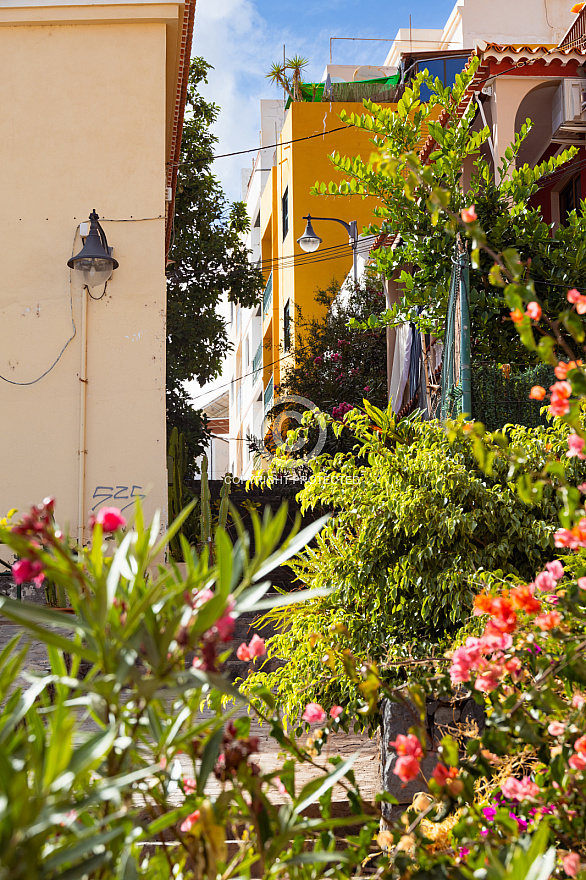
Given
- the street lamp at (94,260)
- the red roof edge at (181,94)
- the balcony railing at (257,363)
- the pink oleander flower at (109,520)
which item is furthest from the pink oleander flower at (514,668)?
the balcony railing at (257,363)

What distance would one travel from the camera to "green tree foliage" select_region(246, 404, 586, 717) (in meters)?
4.49

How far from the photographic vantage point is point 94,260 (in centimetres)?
956

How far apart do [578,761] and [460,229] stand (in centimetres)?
629

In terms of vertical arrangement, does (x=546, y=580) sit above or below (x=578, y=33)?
below

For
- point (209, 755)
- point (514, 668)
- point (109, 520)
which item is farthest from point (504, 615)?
point (109, 520)

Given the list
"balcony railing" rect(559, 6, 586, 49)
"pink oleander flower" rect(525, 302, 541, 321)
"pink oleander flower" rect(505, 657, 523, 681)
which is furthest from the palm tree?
"pink oleander flower" rect(505, 657, 523, 681)

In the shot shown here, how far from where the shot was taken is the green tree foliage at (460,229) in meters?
7.98

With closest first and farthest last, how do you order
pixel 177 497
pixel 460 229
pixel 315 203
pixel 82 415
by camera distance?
pixel 460 229, pixel 82 415, pixel 177 497, pixel 315 203

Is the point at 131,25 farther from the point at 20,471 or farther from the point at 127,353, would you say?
the point at 20,471

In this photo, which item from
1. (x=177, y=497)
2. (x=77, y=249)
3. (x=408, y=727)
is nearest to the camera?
(x=408, y=727)

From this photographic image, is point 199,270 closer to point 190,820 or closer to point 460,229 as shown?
point 460,229

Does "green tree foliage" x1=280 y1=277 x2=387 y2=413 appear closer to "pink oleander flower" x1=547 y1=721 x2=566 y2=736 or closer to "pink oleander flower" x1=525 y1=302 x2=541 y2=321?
"pink oleander flower" x1=525 y1=302 x2=541 y2=321

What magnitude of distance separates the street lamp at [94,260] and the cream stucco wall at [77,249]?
25cm

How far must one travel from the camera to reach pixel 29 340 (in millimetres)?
9820
